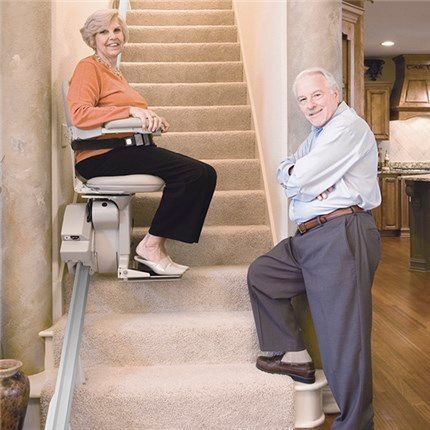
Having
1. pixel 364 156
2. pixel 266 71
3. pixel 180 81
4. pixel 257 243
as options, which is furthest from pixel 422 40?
pixel 364 156

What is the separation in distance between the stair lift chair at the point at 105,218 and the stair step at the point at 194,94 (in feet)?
5.53

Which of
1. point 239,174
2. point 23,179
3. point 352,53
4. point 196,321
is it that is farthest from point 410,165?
point 23,179

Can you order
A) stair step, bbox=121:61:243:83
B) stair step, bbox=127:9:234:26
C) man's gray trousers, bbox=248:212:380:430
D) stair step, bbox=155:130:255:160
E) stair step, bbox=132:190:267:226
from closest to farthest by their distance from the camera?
man's gray trousers, bbox=248:212:380:430
stair step, bbox=132:190:267:226
stair step, bbox=155:130:255:160
stair step, bbox=121:61:243:83
stair step, bbox=127:9:234:26

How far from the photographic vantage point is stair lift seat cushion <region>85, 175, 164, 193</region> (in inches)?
99.9

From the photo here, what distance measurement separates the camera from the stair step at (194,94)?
4.26 m

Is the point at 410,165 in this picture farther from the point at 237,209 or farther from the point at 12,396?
the point at 12,396

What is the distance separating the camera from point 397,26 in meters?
7.89

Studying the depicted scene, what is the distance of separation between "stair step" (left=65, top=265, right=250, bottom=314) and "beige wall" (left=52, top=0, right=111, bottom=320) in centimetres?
20

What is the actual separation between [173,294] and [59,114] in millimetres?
1052

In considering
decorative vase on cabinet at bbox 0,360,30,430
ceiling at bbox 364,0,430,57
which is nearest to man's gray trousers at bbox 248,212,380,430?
decorative vase on cabinet at bbox 0,360,30,430

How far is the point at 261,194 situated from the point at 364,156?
137 cm

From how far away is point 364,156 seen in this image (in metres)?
2.16

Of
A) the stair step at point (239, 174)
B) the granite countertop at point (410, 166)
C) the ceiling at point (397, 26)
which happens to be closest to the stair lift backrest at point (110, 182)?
the stair step at point (239, 174)

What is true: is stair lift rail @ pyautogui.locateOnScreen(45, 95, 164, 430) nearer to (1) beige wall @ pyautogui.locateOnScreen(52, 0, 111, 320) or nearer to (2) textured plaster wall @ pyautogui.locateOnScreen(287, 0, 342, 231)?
(1) beige wall @ pyautogui.locateOnScreen(52, 0, 111, 320)
